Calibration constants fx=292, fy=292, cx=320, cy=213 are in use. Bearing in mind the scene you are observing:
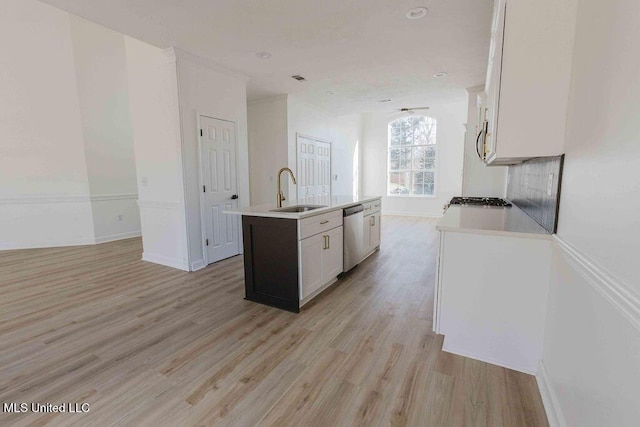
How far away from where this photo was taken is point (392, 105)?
6250 mm

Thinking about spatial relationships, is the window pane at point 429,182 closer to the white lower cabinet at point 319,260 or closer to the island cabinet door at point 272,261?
the white lower cabinet at point 319,260

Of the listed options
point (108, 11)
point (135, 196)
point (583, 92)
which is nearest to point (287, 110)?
point (108, 11)

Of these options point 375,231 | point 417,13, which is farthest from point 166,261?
point 417,13

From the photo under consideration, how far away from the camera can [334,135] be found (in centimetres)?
712

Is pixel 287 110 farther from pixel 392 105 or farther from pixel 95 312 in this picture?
pixel 95 312

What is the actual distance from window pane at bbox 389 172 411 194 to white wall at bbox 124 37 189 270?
6.32 m

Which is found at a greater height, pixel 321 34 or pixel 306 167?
pixel 321 34

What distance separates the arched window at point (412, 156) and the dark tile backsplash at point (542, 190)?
5551 mm

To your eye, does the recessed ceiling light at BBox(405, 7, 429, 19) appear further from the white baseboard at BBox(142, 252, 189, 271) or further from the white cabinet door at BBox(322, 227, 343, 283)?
the white baseboard at BBox(142, 252, 189, 271)

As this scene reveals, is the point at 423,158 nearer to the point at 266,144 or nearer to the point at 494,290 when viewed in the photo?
the point at 266,144

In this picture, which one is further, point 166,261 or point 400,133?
point 400,133

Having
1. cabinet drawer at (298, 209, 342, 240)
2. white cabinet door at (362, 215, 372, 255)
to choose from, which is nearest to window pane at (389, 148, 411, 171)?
white cabinet door at (362, 215, 372, 255)

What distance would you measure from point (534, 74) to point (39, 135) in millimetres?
6606

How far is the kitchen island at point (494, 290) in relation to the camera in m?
1.66
